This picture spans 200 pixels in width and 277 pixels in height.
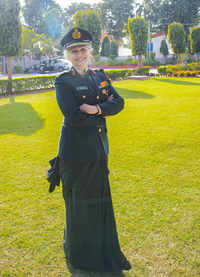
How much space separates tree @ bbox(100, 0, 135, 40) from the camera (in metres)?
69.8

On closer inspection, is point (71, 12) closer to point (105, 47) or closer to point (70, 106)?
point (105, 47)

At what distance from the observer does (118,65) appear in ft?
169

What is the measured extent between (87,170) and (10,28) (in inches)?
724

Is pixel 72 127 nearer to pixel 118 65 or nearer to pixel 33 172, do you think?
pixel 33 172

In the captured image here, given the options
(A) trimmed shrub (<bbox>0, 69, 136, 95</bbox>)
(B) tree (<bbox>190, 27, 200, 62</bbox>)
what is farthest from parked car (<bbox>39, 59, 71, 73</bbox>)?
(A) trimmed shrub (<bbox>0, 69, 136, 95</bbox>)

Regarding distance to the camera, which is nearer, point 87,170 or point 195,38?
point 87,170

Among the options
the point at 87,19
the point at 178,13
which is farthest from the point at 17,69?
the point at 178,13

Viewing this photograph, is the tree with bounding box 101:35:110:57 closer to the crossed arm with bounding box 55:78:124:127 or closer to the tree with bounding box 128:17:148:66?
the tree with bounding box 128:17:148:66

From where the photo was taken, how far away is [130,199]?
15.3 ft

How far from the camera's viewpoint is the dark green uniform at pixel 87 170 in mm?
2713

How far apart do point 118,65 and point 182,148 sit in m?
46.3

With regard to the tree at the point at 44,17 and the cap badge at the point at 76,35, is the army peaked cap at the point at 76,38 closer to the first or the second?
the cap badge at the point at 76,35

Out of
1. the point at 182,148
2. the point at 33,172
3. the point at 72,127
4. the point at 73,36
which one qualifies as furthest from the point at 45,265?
the point at 182,148

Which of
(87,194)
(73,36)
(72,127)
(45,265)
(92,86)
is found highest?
(73,36)
